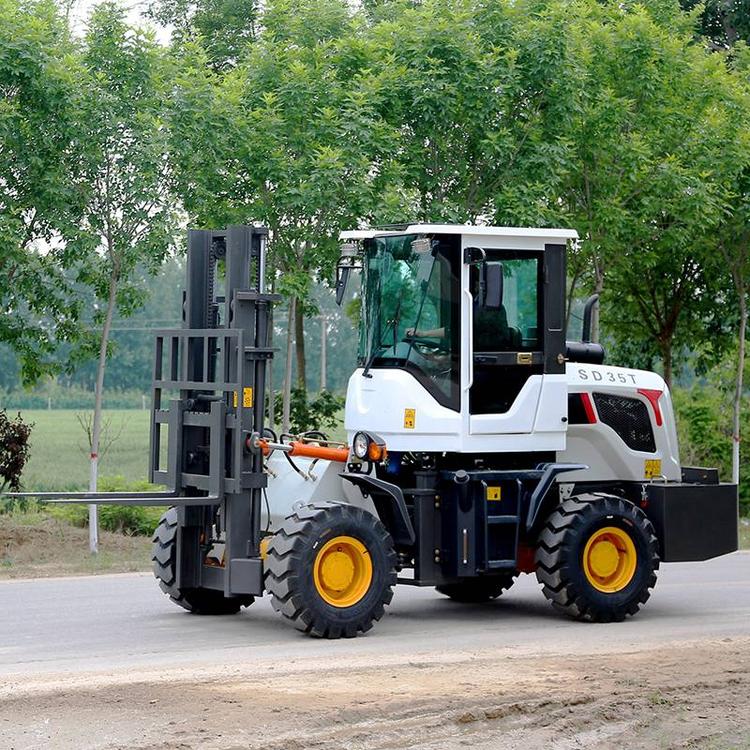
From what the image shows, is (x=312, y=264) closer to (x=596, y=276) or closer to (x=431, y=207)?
(x=431, y=207)

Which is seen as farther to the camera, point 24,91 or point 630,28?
point 630,28

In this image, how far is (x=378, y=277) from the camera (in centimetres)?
1230

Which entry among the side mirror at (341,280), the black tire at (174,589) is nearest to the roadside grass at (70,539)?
the black tire at (174,589)

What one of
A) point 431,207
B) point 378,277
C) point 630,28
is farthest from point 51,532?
point 630,28

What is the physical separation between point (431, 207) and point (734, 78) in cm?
636

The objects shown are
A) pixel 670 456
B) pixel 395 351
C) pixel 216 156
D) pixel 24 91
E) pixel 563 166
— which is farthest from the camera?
pixel 563 166

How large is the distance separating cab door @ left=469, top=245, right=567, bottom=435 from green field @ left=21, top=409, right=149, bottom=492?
37.9 ft

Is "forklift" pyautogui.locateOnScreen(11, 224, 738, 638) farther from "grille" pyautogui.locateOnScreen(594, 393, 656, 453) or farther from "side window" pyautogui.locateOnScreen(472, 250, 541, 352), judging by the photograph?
"grille" pyautogui.locateOnScreen(594, 393, 656, 453)

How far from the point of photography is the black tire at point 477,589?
44.4 feet

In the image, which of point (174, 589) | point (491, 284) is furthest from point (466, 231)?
point (174, 589)

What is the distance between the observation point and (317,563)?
11.1m

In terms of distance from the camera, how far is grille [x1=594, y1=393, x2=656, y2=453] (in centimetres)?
1309

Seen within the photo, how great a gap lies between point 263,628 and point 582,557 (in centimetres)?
266

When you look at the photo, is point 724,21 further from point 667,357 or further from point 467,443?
point 467,443
